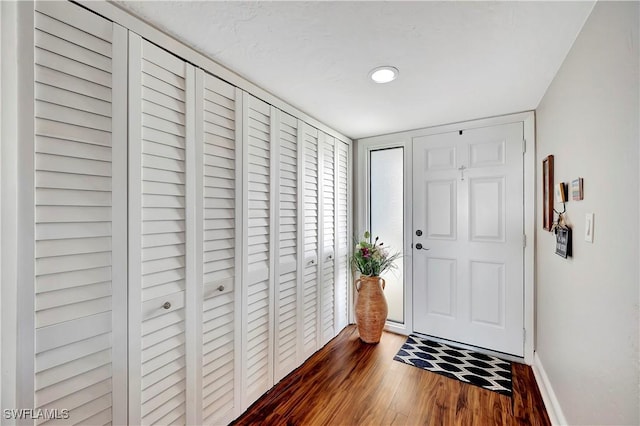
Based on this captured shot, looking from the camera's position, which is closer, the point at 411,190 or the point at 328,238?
the point at 328,238

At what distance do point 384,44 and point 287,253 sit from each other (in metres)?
1.48

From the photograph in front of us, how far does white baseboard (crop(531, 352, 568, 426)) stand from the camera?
1551 millimetres

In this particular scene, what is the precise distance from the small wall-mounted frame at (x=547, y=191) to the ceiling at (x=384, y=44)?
0.51 meters

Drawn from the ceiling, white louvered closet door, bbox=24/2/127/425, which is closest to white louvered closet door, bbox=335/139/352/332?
the ceiling

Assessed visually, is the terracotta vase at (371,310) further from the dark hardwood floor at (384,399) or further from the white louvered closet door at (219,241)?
the white louvered closet door at (219,241)

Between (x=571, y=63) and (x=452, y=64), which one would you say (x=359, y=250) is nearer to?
(x=452, y=64)

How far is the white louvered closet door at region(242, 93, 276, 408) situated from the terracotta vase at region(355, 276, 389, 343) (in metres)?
1.02

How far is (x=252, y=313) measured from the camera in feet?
5.90

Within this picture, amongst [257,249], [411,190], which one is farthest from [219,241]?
[411,190]

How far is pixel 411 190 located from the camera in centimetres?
279

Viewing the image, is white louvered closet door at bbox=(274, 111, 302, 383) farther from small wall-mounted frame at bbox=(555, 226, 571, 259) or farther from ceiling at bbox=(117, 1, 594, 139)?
small wall-mounted frame at bbox=(555, 226, 571, 259)

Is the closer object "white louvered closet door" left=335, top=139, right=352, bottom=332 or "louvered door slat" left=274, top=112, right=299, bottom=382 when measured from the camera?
"louvered door slat" left=274, top=112, right=299, bottom=382


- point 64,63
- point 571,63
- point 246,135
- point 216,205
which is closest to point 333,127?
point 246,135

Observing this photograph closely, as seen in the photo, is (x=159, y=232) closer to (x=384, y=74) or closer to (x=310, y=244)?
(x=310, y=244)
